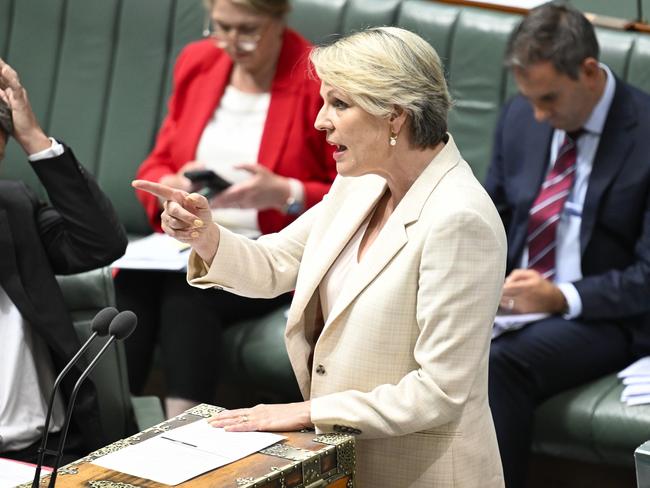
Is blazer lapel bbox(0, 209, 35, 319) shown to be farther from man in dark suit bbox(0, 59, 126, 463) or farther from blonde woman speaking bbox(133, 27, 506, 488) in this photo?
blonde woman speaking bbox(133, 27, 506, 488)

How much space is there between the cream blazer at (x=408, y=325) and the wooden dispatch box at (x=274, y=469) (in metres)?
0.06

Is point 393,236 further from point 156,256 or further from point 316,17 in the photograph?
point 316,17

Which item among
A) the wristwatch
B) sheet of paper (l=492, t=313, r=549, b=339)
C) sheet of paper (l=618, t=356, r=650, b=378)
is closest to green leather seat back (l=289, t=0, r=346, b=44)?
the wristwatch

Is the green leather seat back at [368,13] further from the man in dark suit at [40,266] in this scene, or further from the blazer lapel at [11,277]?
the blazer lapel at [11,277]

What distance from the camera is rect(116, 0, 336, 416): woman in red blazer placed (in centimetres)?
365

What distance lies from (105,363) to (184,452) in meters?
0.84

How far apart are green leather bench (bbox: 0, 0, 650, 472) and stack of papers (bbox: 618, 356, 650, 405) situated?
3.18ft

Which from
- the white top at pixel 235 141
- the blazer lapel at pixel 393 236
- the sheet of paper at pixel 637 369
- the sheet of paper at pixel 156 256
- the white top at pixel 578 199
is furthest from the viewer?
the white top at pixel 235 141

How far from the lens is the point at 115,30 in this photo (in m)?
4.54

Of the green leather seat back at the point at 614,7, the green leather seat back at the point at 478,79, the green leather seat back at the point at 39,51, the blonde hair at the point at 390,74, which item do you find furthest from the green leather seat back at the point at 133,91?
the blonde hair at the point at 390,74

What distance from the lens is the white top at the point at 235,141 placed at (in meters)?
3.91

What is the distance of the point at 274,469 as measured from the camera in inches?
78.4

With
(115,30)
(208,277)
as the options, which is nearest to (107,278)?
(208,277)

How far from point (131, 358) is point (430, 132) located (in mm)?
1735
